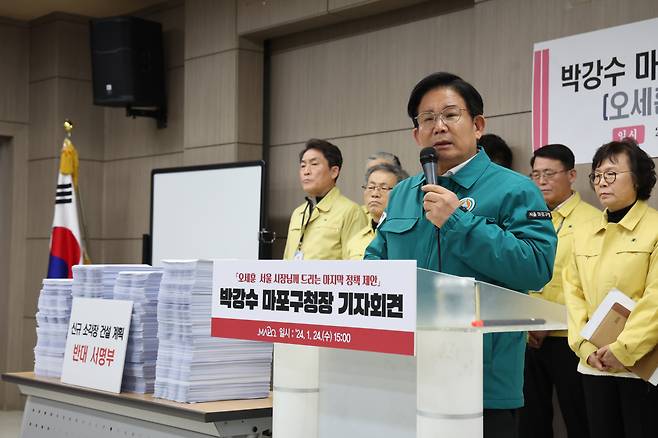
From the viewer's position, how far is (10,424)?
250 inches

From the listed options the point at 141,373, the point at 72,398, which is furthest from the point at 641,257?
the point at 72,398

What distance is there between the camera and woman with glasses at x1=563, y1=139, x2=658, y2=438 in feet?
10.2

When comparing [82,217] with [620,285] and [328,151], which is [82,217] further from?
[620,285]

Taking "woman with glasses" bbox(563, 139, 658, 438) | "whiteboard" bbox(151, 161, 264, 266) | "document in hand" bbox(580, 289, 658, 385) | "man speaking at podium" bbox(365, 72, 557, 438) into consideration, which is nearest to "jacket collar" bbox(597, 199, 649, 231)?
"woman with glasses" bbox(563, 139, 658, 438)

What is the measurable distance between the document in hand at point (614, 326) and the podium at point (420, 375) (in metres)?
1.45

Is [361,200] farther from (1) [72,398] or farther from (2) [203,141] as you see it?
(1) [72,398]

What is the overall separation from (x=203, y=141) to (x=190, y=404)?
3762 millimetres

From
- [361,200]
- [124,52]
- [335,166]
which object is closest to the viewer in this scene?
[335,166]

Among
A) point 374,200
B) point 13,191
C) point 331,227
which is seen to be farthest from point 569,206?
point 13,191

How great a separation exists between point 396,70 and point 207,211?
151 centimetres

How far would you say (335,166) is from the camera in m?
4.77

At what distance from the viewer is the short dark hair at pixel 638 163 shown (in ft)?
10.9

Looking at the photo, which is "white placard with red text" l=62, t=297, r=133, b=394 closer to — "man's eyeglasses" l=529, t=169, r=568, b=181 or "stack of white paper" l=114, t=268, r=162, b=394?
"stack of white paper" l=114, t=268, r=162, b=394

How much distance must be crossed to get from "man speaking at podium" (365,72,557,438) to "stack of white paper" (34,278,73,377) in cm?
140
